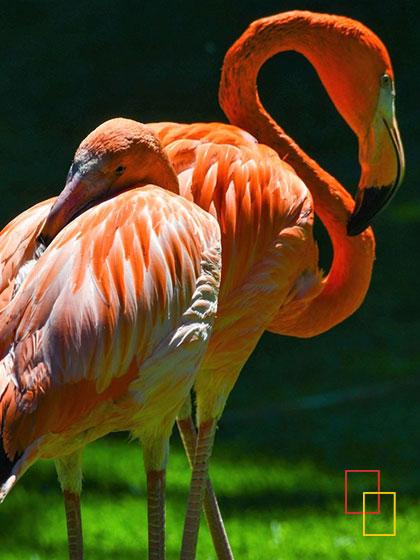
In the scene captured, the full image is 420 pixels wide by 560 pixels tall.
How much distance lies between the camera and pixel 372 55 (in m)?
2.68

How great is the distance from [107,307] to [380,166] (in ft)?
3.57

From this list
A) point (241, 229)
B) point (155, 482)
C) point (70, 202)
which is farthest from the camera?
point (241, 229)

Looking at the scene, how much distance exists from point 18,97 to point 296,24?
12.9ft

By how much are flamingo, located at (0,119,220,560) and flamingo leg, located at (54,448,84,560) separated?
0.60ft

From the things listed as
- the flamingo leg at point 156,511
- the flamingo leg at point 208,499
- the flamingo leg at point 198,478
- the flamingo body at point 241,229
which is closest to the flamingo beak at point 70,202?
the flamingo body at point 241,229

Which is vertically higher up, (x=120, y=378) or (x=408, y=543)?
(x=120, y=378)

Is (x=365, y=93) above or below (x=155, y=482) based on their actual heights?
above

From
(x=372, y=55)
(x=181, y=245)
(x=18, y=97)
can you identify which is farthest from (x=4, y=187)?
(x=181, y=245)

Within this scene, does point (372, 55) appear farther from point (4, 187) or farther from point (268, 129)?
point (4, 187)

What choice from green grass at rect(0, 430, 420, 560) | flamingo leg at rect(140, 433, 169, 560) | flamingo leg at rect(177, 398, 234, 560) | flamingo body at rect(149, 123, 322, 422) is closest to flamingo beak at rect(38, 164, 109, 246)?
flamingo body at rect(149, 123, 322, 422)

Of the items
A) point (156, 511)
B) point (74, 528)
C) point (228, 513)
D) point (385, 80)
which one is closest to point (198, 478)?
point (156, 511)

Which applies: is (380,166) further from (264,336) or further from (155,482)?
(264,336)

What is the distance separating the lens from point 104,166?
2.13 metres

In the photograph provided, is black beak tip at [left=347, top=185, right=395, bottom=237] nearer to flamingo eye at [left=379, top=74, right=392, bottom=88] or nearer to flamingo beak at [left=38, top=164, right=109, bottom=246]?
flamingo eye at [left=379, top=74, right=392, bottom=88]
